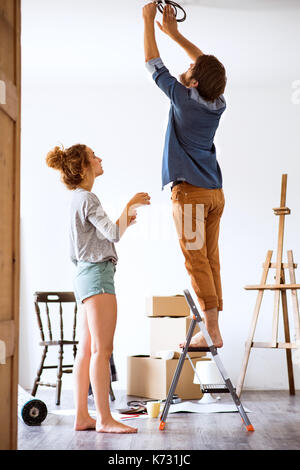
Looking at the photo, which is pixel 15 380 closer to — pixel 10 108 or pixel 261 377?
pixel 10 108

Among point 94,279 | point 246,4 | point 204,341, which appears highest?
point 246,4

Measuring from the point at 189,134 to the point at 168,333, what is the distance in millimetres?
2277

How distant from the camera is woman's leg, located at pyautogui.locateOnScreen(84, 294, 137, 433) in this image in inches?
110

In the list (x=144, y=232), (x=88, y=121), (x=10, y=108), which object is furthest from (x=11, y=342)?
(x=88, y=121)

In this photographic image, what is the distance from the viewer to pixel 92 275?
9.38 feet

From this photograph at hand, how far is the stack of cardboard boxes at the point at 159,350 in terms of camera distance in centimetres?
442

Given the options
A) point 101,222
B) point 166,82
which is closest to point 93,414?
point 101,222

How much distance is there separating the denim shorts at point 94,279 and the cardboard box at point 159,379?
165 centimetres

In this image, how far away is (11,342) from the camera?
2008 millimetres

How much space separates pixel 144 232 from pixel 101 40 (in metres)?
1.74

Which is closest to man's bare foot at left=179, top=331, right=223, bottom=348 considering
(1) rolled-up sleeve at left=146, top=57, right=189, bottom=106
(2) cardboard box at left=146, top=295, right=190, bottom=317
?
(1) rolled-up sleeve at left=146, top=57, right=189, bottom=106

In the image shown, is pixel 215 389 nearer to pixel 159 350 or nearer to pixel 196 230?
pixel 196 230

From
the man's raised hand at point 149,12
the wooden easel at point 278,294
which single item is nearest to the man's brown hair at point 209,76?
the man's raised hand at point 149,12

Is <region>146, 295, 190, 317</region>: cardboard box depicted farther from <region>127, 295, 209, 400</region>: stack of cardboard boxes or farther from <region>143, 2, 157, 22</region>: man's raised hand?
<region>143, 2, 157, 22</region>: man's raised hand
